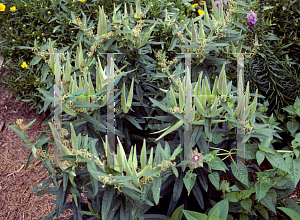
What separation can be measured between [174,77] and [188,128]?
358 mm

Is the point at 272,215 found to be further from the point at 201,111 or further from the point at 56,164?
the point at 56,164

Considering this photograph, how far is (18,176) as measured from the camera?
2.58 m

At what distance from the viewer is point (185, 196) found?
1590mm

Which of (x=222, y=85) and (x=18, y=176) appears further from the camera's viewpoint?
(x=18, y=176)

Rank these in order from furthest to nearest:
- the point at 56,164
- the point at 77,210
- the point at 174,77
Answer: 1. the point at 174,77
2. the point at 77,210
3. the point at 56,164

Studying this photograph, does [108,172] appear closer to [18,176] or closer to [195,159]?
[195,159]

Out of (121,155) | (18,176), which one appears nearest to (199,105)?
(121,155)

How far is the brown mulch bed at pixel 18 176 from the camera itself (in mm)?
2262

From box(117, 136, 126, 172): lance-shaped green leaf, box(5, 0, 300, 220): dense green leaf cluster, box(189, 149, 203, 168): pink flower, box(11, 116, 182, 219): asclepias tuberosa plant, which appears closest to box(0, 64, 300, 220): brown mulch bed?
box(5, 0, 300, 220): dense green leaf cluster

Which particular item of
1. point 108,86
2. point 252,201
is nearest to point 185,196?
point 252,201

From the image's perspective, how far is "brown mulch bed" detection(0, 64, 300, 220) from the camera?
2262mm

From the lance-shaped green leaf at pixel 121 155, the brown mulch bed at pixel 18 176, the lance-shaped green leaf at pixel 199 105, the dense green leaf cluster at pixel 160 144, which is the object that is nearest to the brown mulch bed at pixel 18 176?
the brown mulch bed at pixel 18 176

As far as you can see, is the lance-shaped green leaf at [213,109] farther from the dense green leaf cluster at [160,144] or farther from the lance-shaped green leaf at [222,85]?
the lance-shaped green leaf at [222,85]

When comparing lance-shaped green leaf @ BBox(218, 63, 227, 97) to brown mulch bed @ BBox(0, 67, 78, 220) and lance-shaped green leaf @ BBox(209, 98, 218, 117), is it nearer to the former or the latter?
lance-shaped green leaf @ BBox(209, 98, 218, 117)
